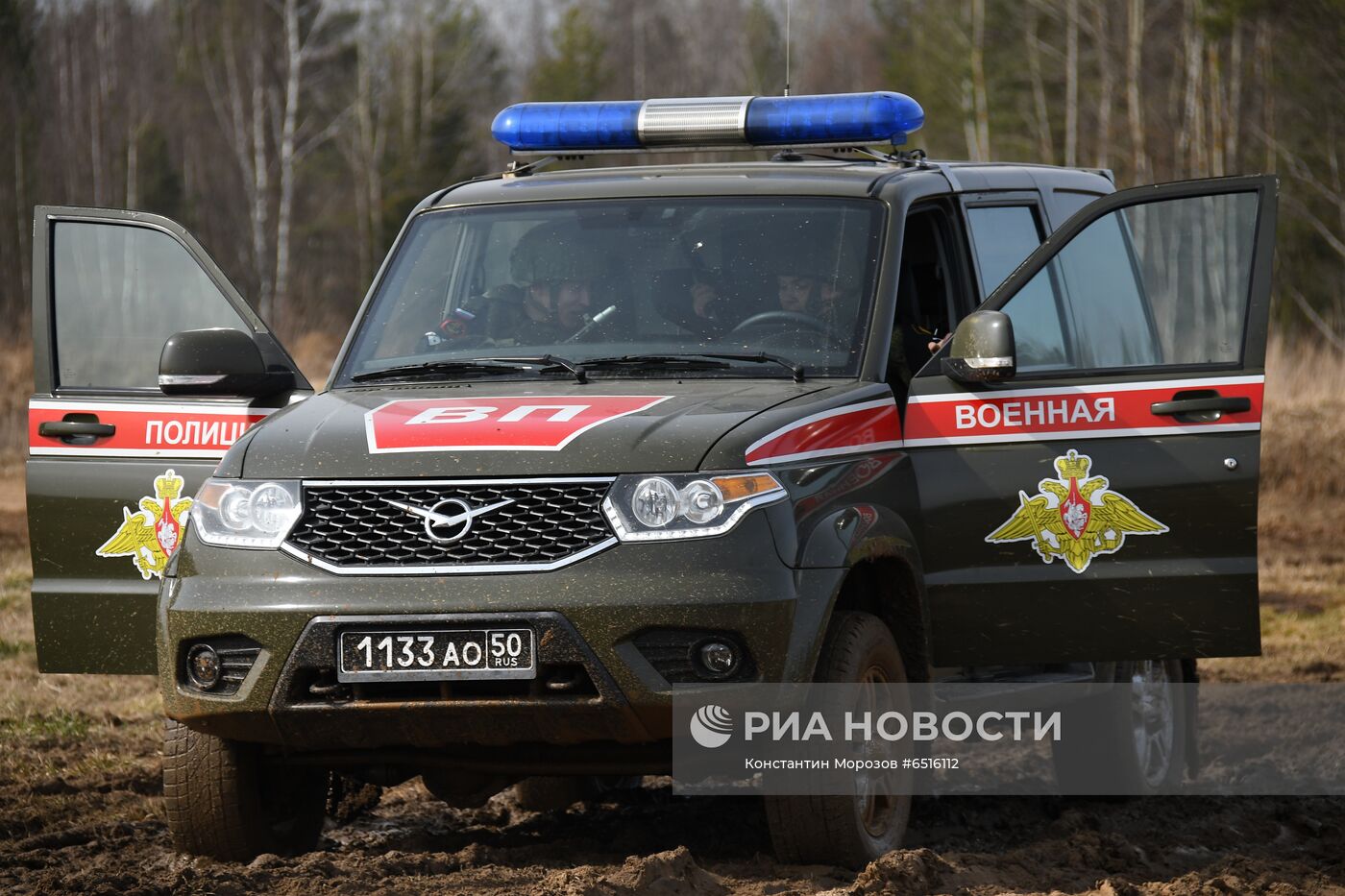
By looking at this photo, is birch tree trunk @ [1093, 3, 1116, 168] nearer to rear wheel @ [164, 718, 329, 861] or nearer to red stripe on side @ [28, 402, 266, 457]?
red stripe on side @ [28, 402, 266, 457]

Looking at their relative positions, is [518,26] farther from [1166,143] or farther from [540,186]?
[540,186]

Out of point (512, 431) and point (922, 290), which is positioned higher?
point (922, 290)

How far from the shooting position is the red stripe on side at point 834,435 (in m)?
4.82

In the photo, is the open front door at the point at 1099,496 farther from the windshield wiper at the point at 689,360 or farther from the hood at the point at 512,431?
the hood at the point at 512,431

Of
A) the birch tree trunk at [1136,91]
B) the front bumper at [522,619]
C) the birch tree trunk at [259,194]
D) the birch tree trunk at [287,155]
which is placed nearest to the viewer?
the front bumper at [522,619]

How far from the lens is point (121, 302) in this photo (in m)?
6.09

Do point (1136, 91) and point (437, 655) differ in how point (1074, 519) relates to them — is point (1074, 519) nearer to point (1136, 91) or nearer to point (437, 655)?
point (437, 655)

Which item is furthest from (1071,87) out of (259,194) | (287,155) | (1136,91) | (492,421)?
(492,421)

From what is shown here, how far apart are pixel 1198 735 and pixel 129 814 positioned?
4438mm

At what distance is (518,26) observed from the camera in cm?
7212

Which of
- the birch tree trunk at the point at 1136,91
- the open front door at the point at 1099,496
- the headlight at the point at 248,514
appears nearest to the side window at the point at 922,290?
the open front door at the point at 1099,496

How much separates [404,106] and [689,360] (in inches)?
1605

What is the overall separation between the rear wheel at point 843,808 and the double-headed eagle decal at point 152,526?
2138 millimetres

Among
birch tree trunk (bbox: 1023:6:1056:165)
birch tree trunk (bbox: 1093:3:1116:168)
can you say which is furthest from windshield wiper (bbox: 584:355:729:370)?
birch tree trunk (bbox: 1023:6:1056:165)
